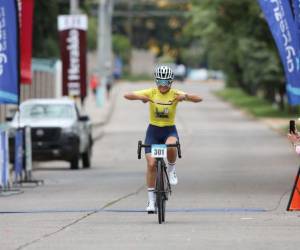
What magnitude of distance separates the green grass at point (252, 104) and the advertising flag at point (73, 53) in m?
24.6

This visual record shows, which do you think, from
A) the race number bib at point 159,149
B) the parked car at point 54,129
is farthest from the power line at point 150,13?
the race number bib at point 159,149

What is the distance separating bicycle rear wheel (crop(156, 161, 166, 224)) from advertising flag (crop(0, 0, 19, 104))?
7.25 meters

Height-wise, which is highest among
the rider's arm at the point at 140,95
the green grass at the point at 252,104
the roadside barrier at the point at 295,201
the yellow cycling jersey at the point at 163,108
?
the rider's arm at the point at 140,95

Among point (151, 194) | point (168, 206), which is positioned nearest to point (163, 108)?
point (151, 194)

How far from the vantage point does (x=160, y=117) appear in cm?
1616

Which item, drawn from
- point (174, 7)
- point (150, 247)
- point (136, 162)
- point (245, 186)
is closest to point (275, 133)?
point (136, 162)

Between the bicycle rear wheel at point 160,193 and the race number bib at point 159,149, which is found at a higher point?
the race number bib at point 159,149

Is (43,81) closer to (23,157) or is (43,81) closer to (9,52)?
(23,157)

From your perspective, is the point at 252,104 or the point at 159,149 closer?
the point at 159,149

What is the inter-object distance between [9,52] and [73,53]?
1762cm

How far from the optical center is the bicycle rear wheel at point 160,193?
15.3 m

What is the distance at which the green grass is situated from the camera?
64375 mm

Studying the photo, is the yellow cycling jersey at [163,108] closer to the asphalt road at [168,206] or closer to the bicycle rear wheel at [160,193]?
the bicycle rear wheel at [160,193]

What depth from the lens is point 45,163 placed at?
35875 millimetres
